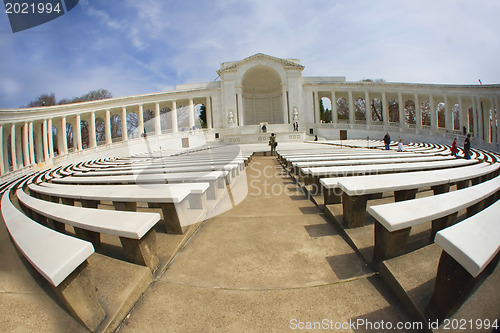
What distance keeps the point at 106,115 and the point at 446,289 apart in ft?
157

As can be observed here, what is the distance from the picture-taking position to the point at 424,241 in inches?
100

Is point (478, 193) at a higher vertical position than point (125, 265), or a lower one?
higher

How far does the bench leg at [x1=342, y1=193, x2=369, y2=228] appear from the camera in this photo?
2.96 m

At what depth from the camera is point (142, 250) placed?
7.41 feet

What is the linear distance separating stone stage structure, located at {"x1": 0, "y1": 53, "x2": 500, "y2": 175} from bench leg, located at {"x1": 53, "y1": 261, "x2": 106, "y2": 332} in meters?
31.0

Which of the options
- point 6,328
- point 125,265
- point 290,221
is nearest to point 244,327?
point 125,265

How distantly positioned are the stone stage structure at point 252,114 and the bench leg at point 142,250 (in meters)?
30.3

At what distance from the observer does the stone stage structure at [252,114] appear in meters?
32.2

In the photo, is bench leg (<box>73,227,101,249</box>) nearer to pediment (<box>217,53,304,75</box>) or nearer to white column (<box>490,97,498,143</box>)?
white column (<box>490,97,498,143</box>)

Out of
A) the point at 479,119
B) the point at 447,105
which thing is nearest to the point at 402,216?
the point at 479,119

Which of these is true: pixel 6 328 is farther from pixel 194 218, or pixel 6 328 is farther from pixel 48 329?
pixel 194 218

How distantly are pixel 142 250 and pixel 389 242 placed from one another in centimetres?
227

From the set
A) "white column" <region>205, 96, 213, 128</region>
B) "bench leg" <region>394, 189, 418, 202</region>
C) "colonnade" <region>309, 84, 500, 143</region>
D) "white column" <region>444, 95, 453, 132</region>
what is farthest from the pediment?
"bench leg" <region>394, 189, 418, 202</region>

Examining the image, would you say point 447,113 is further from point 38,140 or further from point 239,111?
point 38,140
